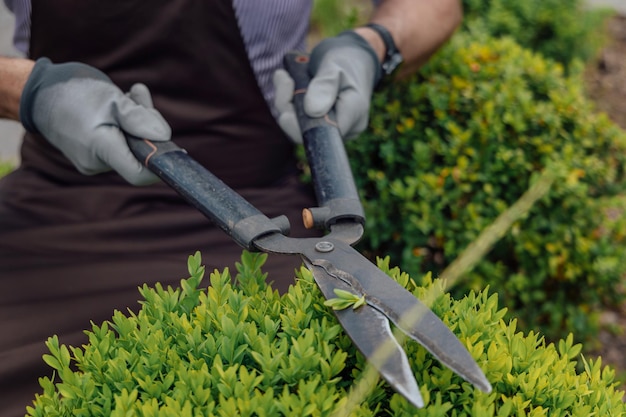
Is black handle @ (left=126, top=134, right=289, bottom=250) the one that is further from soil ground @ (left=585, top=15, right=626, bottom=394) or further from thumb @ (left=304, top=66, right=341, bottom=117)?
soil ground @ (left=585, top=15, right=626, bottom=394)

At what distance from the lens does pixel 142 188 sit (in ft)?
6.28

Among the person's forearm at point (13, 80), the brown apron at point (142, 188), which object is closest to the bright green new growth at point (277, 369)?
the brown apron at point (142, 188)

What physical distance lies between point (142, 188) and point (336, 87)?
575 mm

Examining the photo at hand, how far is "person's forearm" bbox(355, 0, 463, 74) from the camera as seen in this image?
2312 millimetres

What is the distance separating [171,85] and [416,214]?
0.98 metres

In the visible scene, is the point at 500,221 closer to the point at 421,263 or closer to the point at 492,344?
the point at 492,344

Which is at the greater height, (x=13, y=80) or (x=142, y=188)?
(x=13, y=80)

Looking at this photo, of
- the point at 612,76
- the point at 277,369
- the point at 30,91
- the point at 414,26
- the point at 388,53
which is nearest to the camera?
the point at 277,369

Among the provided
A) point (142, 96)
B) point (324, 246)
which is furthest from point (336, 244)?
point (142, 96)

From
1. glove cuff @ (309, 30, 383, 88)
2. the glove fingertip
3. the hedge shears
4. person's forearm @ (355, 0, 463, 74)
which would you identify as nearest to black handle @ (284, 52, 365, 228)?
the hedge shears

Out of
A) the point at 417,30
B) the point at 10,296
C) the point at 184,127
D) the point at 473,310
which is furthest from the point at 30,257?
the point at 417,30

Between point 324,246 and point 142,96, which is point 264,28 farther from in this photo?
point 324,246

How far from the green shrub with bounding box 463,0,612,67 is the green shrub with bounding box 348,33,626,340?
1980 mm

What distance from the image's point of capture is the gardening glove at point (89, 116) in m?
1.62
